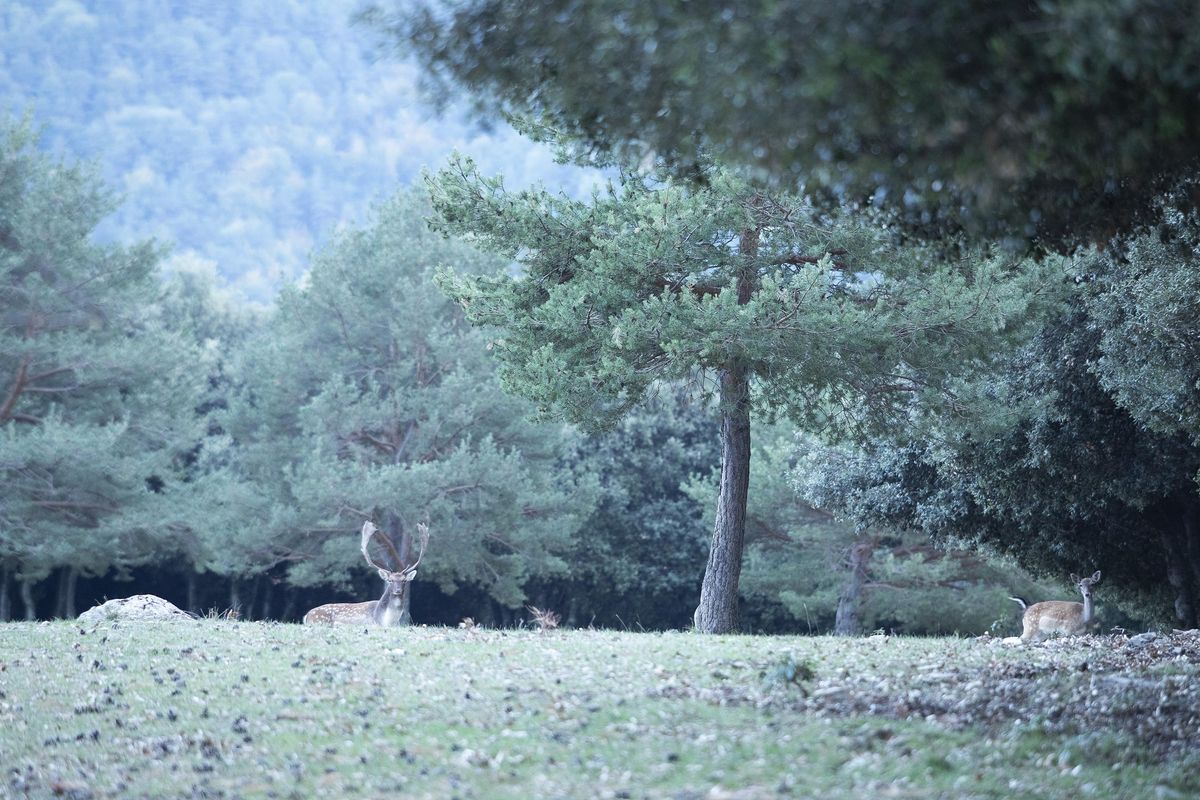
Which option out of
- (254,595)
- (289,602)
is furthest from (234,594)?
(289,602)

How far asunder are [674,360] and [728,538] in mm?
2712

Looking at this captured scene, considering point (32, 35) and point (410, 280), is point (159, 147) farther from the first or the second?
point (410, 280)

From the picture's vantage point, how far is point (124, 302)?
27.5m

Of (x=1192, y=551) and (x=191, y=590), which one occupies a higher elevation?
(x=1192, y=551)

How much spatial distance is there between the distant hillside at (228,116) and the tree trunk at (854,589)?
79.1 metres

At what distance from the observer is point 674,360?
11633 millimetres

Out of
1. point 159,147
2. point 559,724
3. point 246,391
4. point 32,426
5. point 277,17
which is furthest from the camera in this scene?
point 277,17

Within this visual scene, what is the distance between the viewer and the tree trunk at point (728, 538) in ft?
43.1

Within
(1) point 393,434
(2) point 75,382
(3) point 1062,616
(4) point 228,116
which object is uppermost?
(4) point 228,116

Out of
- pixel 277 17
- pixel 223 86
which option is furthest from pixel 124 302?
pixel 277 17

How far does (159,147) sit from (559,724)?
5462 inches

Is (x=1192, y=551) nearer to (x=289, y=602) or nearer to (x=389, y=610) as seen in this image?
(x=389, y=610)

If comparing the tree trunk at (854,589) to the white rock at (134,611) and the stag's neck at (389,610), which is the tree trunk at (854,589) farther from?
the white rock at (134,611)

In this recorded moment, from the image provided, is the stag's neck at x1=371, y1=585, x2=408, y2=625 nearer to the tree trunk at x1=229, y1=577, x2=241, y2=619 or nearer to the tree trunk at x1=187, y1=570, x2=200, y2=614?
the tree trunk at x1=229, y1=577, x2=241, y2=619
